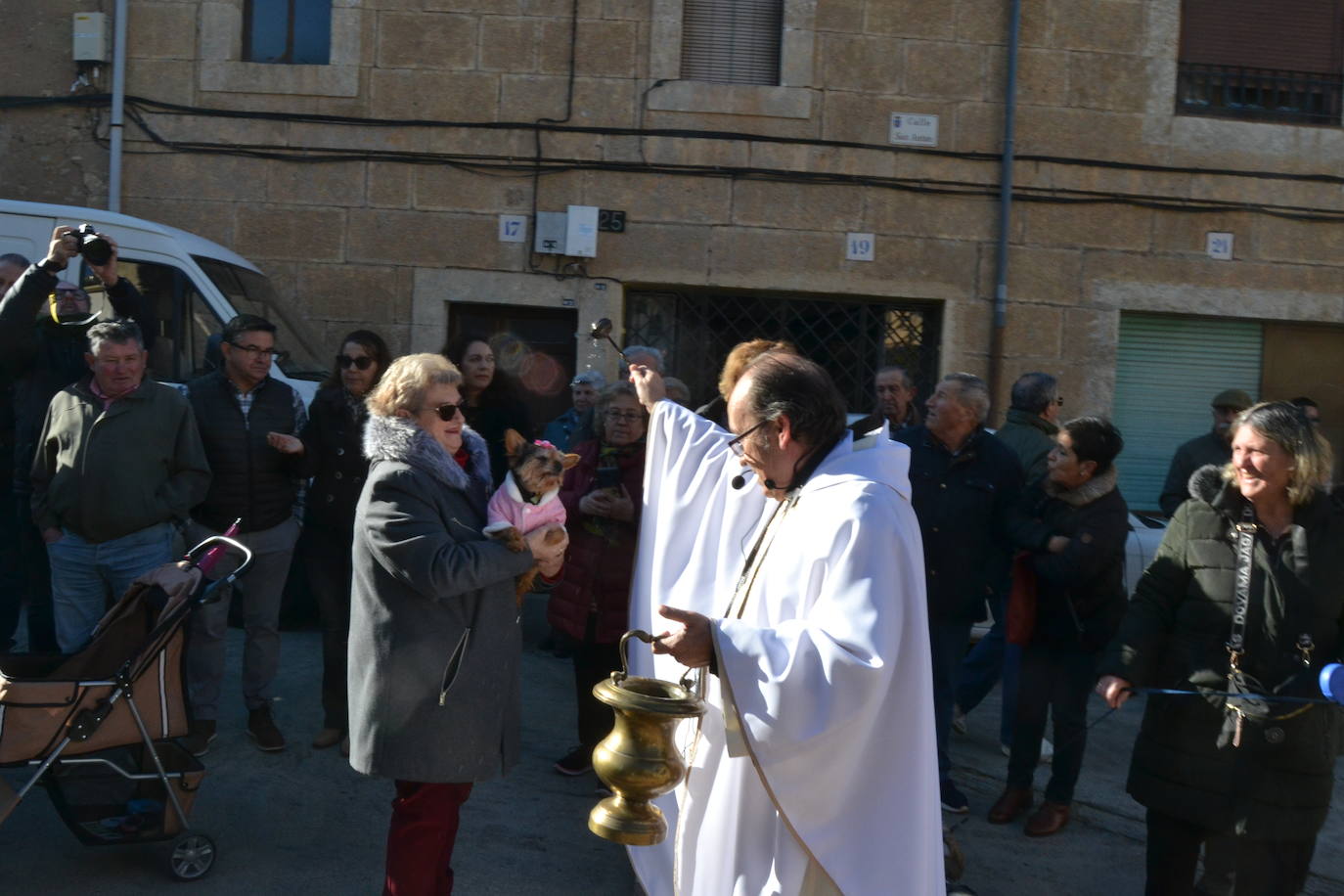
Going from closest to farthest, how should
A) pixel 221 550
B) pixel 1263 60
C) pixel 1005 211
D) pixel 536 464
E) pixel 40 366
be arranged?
pixel 536 464 < pixel 221 550 < pixel 40 366 < pixel 1005 211 < pixel 1263 60

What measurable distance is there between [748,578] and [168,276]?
216 inches

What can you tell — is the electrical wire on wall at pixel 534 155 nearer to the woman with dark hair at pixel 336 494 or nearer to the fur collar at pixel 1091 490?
the woman with dark hair at pixel 336 494

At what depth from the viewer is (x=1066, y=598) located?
195 inches

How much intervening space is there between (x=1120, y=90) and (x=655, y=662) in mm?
8016

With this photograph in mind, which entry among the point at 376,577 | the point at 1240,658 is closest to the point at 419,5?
the point at 376,577

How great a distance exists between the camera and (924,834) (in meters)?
2.68

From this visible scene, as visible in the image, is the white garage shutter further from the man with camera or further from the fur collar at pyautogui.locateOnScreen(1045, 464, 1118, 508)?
the man with camera

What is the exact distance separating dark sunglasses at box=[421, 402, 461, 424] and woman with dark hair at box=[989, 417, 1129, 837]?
248 centimetres

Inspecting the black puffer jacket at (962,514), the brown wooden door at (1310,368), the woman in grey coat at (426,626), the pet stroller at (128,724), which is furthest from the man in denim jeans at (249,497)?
the brown wooden door at (1310,368)

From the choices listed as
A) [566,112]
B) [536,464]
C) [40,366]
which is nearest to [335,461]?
[40,366]

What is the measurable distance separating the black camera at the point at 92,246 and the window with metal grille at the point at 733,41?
203 inches

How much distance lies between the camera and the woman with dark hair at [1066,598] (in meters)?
4.85

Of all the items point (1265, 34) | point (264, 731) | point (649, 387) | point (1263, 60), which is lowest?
point (264, 731)

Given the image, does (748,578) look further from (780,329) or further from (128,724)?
(780,329)
